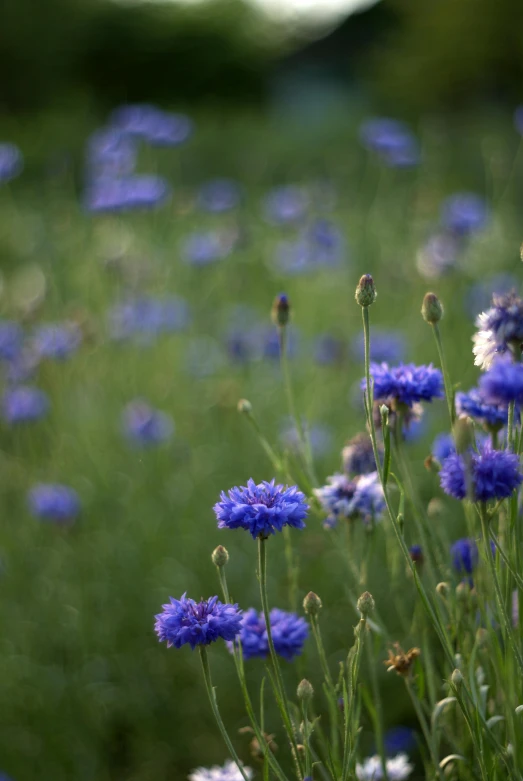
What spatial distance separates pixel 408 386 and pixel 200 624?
1.16 feet

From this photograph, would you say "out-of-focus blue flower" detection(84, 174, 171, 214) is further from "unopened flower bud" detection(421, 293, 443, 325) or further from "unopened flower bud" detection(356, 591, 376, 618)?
"unopened flower bud" detection(356, 591, 376, 618)

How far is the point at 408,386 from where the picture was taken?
3.45 ft

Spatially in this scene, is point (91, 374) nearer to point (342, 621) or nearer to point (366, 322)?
point (342, 621)

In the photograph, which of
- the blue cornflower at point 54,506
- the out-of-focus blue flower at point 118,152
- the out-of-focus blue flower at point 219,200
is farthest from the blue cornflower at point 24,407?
the out-of-focus blue flower at point 219,200

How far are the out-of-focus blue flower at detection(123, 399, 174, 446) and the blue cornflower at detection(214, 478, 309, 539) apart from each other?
148cm

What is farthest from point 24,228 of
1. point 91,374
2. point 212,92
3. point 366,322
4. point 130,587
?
point 212,92

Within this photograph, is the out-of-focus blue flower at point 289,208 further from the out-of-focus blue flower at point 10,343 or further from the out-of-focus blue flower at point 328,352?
the out-of-focus blue flower at point 10,343

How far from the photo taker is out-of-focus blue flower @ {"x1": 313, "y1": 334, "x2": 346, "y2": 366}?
2758 mm

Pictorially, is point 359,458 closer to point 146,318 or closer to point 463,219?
point 146,318

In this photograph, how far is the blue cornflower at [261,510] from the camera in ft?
2.93

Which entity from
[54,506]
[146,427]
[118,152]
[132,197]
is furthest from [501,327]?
[118,152]

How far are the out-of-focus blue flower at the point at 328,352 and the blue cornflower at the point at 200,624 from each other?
1.88 m

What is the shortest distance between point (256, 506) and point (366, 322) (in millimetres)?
214

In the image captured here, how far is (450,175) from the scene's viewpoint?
699cm
